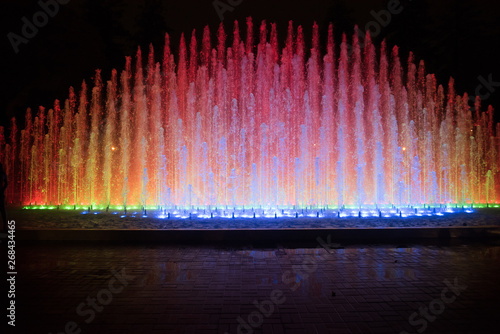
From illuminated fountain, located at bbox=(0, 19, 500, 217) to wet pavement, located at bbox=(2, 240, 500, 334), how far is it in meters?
7.48

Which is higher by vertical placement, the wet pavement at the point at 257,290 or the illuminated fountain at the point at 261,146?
the illuminated fountain at the point at 261,146

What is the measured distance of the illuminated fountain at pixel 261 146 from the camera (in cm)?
1421

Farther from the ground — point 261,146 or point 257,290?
point 261,146

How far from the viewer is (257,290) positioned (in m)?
4.03

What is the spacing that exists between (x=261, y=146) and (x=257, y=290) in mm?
11074

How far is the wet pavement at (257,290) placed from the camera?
3232 mm

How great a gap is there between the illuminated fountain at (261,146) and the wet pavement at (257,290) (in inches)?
295

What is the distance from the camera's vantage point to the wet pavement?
127 inches

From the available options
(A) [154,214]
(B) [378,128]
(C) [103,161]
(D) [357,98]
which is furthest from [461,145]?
(C) [103,161]

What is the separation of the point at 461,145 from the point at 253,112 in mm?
11182

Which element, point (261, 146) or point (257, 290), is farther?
point (261, 146)

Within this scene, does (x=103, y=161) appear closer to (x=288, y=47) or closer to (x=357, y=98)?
(x=288, y=47)

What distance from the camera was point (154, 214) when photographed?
9.44 meters

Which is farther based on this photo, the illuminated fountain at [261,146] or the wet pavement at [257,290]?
the illuminated fountain at [261,146]
